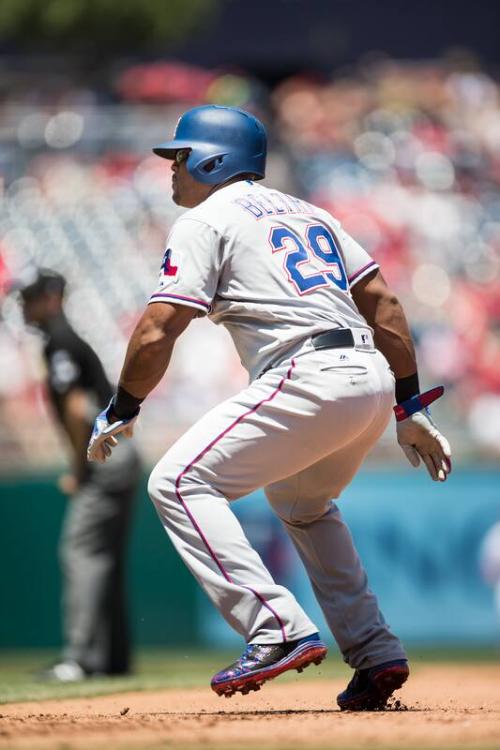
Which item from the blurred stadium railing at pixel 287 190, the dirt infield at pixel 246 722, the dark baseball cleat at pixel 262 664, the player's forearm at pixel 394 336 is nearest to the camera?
the dirt infield at pixel 246 722

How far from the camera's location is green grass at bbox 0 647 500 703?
6.40m

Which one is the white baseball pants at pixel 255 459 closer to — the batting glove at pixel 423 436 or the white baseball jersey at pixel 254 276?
the white baseball jersey at pixel 254 276

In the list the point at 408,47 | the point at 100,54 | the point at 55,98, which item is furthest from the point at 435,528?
the point at 408,47

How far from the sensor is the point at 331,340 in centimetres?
455

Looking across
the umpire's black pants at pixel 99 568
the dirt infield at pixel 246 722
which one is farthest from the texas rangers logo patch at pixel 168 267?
the umpire's black pants at pixel 99 568

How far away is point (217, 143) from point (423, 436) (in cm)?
131

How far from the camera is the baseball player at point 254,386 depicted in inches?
174

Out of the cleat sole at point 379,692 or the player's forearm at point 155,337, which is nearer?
the player's forearm at point 155,337

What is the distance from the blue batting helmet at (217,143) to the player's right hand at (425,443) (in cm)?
111

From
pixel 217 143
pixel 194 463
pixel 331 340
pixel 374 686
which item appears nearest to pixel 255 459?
pixel 194 463

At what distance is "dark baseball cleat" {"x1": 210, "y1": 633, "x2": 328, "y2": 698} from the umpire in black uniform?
9.99ft

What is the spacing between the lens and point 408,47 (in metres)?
22.9

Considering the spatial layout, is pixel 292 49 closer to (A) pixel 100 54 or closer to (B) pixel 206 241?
(A) pixel 100 54

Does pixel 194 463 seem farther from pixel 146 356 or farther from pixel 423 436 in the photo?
pixel 423 436
